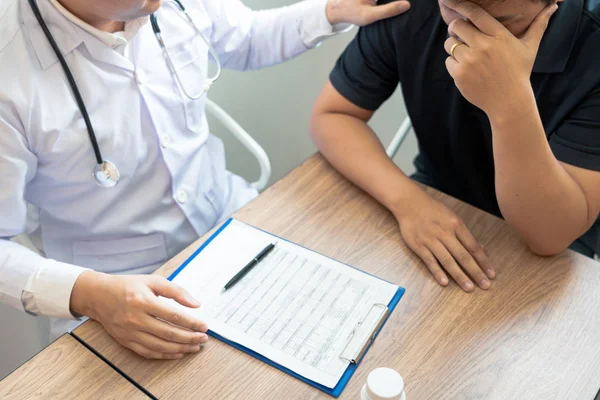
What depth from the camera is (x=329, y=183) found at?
1127 millimetres

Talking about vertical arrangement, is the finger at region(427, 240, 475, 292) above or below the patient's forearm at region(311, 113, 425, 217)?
below

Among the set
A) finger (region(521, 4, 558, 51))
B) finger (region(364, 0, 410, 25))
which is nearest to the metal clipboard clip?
finger (region(521, 4, 558, 51))

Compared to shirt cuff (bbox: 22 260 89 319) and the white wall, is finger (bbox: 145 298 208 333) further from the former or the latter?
the white wall

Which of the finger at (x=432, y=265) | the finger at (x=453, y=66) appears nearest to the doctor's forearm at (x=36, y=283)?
the finger at (x=432, y=265)

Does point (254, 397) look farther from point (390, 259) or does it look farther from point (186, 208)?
point (186, 208)

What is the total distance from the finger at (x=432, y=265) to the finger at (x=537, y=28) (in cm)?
37

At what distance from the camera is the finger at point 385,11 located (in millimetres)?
1104

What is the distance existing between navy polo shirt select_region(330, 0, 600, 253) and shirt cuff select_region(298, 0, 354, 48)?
87 mm

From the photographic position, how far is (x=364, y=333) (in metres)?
0.86

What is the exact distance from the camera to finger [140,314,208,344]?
0.82 meters

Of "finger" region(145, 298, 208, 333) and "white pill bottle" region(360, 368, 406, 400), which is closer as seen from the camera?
"white pill bottle" region(360, 368, 406, 400)

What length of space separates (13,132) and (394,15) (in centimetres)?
72

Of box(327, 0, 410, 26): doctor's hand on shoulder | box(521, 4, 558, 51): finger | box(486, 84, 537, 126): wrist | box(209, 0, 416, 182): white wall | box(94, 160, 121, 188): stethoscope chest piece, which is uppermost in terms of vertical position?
box(521, 4, 558, 51): finger

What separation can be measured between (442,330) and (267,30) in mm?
799
